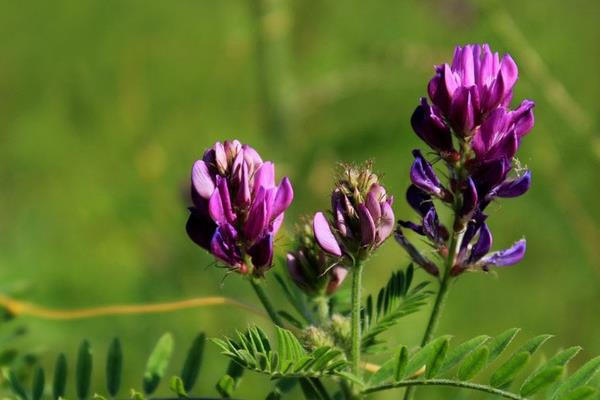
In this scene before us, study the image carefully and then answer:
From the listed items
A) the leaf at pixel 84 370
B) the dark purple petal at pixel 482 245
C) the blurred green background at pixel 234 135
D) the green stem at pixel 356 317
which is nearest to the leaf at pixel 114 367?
the leaf at pixel 84 370

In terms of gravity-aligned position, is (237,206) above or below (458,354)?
above

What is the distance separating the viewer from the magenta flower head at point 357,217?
34.9 inches

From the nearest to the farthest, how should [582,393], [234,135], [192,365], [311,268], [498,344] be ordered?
[582,393] → [498,344] → [311,268] → [192,365] → [234,135]

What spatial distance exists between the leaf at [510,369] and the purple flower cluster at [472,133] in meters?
0.12

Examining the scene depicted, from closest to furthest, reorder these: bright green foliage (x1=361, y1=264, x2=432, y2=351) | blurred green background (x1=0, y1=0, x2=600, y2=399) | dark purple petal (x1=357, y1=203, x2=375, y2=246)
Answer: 1. dark purple petal (x1=357, y1=203, x2=375, y2=246)
2. bright green foliage (x1=361, y1=264, x2=432, y2=351)
3. blurred green background (x1=0, y1=0, x2=600, y2=399)

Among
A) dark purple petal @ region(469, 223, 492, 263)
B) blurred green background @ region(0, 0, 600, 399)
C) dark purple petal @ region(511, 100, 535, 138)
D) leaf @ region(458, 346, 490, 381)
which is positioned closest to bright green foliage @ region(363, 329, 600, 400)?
leaf @ region(458, 346, 490, 381)

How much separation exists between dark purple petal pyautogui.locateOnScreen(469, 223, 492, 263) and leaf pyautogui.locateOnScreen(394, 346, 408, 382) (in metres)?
0.14

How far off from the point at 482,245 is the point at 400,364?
155 millimetres

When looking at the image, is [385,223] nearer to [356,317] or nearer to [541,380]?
[356,317]

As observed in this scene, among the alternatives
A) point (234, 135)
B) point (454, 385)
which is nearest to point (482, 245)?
point (454, 385)

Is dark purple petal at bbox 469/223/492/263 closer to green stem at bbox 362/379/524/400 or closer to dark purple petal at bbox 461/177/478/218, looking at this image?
dark purple petal at bbox 461/177/478/218

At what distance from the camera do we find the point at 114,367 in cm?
114

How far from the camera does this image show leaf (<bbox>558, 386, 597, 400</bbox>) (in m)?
0.77

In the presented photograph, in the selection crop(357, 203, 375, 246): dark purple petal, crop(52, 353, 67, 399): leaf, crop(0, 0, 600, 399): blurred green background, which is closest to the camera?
crop(357, 203, 375, 246): dark purple petal
